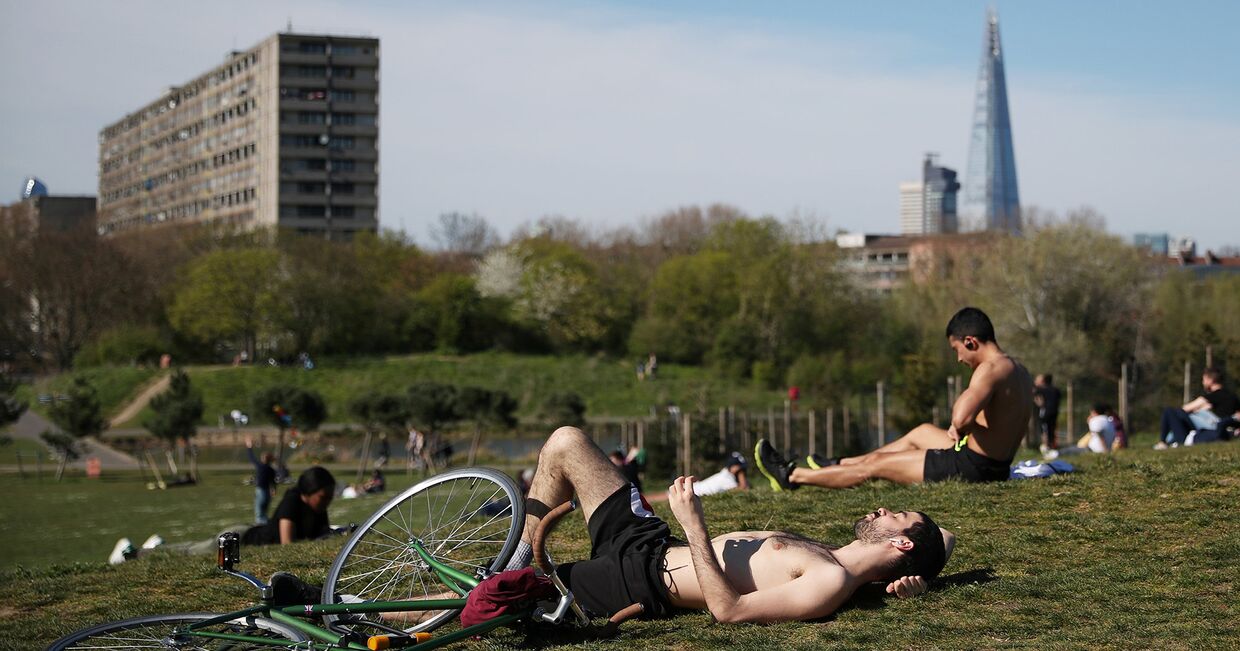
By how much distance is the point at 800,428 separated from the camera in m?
43.4

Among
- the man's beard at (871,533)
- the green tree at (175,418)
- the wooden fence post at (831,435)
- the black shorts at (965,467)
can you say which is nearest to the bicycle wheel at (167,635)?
the man's beard at (871,533)

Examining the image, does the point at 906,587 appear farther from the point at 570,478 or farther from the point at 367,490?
the point at 367,490

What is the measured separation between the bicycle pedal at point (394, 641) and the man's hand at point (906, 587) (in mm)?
2284

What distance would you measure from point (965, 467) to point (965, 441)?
0.67 ft

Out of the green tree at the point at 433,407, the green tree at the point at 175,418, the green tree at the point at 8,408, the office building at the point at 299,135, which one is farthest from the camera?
the office building at the point at 299,135

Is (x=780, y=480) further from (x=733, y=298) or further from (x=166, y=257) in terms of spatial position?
(x=166, y=257)

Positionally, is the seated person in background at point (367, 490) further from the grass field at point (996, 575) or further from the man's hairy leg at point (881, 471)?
the man's hairy leg at point (881, 471)

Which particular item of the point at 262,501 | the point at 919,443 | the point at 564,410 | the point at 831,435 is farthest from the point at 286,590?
the point at 564,410

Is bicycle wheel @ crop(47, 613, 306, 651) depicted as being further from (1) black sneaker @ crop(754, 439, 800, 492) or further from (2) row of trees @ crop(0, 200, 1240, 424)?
(2) row of trees @ crop(0, 200, 1240, 424)

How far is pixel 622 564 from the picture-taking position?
606 centimetres

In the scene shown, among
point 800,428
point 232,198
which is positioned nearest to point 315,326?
point 800,428

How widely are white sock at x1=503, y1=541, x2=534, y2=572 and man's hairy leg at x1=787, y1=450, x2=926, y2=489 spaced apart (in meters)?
4.45

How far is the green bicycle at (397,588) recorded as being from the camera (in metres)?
5.11

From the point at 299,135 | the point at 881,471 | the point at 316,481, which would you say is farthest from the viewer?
the point at 299,135
